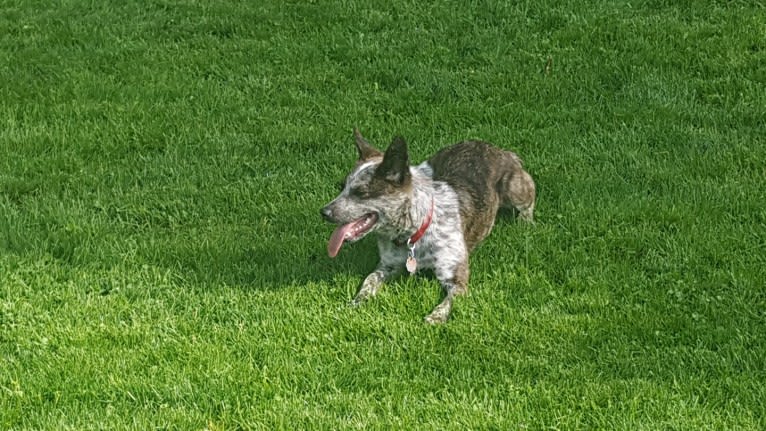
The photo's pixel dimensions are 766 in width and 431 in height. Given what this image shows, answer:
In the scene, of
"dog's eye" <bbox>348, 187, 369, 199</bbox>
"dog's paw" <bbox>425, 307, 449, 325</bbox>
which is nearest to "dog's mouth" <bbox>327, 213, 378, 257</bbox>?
"dog's eye" <bbox>348, 187, 369, 199</bbox>

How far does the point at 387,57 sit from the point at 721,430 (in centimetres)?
640

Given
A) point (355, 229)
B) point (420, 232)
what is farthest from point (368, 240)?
point (355, 229)

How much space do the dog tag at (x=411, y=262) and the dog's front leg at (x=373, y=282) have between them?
0.15 m

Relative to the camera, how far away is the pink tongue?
5.99m

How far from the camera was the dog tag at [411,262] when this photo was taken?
628cm

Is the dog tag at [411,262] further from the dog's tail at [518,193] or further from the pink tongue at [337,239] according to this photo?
the dog's tail at [518,193]

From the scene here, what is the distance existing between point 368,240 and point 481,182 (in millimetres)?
969

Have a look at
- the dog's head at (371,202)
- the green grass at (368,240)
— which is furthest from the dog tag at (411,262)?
the dog's head at (371,202)

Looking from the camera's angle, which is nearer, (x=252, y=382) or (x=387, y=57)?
(x=252, y=382)

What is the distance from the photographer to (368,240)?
698cm

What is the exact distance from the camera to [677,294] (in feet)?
19.7

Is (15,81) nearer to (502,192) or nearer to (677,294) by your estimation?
(502,192)

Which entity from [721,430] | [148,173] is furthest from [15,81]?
[721,430]

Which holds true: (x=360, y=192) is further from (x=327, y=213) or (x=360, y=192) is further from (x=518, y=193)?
(x=518, y=193)
